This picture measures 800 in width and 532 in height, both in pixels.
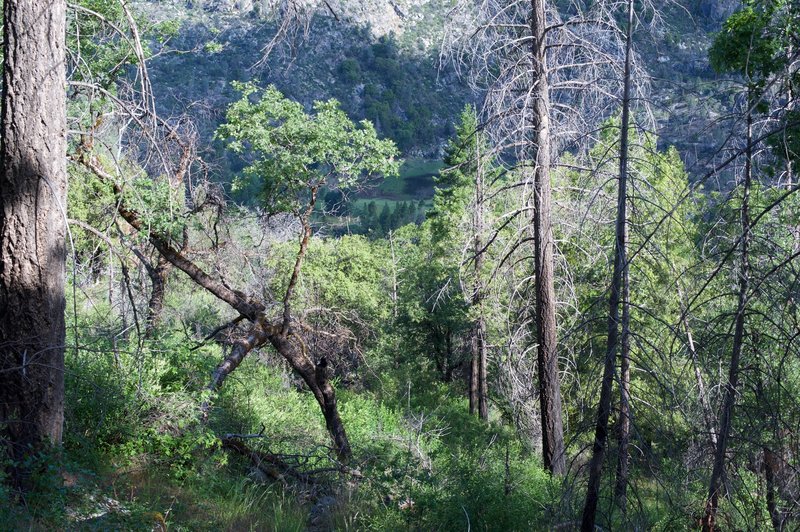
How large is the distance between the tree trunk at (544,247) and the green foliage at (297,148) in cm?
344

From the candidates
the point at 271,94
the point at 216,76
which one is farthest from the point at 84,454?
the point at 216,76

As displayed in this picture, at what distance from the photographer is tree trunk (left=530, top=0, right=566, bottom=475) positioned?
30.8 ft

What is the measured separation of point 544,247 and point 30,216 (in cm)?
679

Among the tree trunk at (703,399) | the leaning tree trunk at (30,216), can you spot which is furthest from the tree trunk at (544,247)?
the leaning tree trunk at (30,216)

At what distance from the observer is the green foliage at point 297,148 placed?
478 inches

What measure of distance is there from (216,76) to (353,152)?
54.9m

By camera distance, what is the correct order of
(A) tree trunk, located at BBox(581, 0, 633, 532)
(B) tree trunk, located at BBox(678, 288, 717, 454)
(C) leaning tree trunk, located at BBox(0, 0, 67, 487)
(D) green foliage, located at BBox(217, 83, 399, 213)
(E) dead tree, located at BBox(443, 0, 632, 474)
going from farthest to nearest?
1. (D) green foliage, located at BBox(217, 83, 399, 213)
2. (E) dead tree, located at BBox(443, 0, 632, 474)
3. (C) leaning tree trunk, located at BBox(0, 0, 67, 487)
4. (A) tree trunk, located at BBox(581, 0, 633, 532)
5. (B) tree trunk, located at BBox(678, 288, 717, 454)

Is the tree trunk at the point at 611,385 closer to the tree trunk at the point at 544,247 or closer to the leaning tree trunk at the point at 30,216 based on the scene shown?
the leaning tree trunk at the point at 30,216

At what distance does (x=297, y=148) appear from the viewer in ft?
40.4

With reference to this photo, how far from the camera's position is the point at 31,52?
15.4ft

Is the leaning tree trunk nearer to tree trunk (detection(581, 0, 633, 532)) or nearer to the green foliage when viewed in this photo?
tree trunk (detection(581, 0, 633, 532))

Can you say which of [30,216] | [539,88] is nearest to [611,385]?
[30,216]

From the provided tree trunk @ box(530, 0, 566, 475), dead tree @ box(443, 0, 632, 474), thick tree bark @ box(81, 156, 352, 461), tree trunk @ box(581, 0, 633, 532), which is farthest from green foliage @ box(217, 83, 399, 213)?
tree trunk @ box(581, 0, 633, 532)

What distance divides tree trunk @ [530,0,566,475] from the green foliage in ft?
11.3
